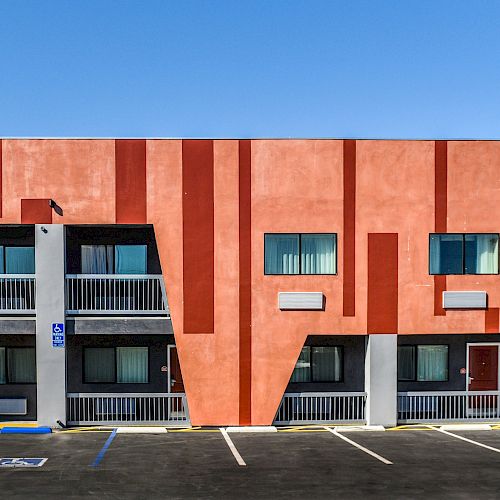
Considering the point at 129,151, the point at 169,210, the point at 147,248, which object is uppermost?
the point at 129,151

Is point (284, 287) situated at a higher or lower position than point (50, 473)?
higher

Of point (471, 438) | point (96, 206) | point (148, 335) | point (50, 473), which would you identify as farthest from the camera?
point (148, 335)

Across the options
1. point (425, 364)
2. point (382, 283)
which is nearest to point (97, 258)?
point (382, 283)

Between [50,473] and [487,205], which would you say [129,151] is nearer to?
[50,473]

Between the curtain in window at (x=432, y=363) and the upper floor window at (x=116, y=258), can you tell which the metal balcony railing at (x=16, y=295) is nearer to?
the upper floor window at (x=116, y=258)

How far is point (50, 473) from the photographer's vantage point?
40.6 ft

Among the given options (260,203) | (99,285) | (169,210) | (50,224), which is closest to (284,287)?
(260,203)

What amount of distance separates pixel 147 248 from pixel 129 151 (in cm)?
346

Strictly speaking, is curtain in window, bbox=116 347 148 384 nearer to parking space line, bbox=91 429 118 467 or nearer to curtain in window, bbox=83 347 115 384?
curtain in window, bbox=83 347 115 384

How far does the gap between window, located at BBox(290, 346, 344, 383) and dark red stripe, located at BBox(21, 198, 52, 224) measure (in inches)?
381

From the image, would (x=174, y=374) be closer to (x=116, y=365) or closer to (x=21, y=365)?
(x=116, y=365)

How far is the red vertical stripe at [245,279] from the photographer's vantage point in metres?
16.8

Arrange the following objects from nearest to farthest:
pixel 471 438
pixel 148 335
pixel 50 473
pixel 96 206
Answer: pixel 50 473, pixel 471 438, pixel 96 206, pixel 148 335

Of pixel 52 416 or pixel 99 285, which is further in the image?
pixel 99 285
